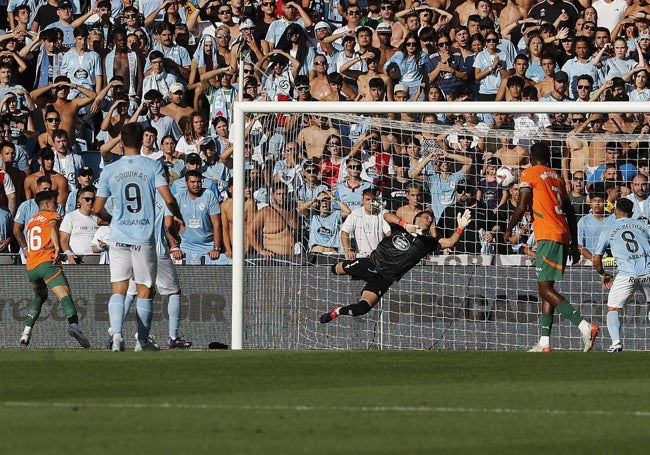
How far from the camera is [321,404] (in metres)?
7.95

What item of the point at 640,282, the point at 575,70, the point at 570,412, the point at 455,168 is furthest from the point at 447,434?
the point at 575,70

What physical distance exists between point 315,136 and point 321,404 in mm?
8252

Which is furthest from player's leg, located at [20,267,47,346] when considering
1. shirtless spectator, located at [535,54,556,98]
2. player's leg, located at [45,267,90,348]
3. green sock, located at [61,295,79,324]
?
shirtless spectator, located at [535,54,556,98]

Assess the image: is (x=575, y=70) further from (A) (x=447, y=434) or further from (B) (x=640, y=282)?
(A) (x=447, y=434)

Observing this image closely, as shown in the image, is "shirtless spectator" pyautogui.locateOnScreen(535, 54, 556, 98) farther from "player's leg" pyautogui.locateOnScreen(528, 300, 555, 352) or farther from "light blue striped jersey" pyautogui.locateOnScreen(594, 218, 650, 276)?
"player's leg" pyautogui.locateOnScreen(528, 300, 555, 352)

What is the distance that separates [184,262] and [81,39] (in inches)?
210

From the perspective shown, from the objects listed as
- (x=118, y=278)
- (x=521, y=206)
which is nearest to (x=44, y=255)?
(x=118, y=278)

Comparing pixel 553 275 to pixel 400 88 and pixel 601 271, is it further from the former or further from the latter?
pixel 400 88

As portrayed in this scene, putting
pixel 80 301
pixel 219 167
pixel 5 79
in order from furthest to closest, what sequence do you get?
pixel 5 79 → pixel 219 167 → pixel 80 301

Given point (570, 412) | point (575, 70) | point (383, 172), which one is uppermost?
point (575, 70)

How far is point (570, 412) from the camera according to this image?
7.62 m

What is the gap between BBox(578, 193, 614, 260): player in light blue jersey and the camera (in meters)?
15.9

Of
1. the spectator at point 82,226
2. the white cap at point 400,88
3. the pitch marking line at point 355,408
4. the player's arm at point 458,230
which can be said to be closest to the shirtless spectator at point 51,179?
the spectator at point 82,226

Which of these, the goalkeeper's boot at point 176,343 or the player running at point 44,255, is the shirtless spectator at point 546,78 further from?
the player running at point 44,255
